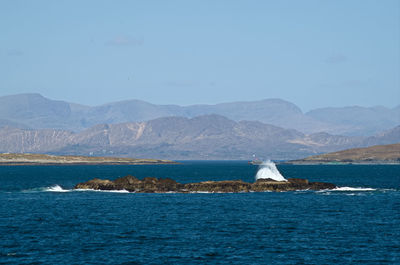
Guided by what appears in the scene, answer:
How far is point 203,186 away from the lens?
132 metres

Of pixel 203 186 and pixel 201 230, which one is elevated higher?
pixel 203 186

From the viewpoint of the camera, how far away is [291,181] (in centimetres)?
13762

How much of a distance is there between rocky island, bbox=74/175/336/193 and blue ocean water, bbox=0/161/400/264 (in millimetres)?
14368

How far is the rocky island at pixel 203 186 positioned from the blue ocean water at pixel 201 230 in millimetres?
14368


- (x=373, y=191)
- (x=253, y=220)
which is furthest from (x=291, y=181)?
(x=253, y=220)

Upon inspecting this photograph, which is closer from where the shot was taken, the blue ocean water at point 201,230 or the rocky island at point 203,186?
the blue ocean water at point 201,230

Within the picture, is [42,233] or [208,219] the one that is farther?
[208,219]

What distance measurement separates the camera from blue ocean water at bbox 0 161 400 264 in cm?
Answer: 5756

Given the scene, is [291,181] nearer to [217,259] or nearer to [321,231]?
[321,231]

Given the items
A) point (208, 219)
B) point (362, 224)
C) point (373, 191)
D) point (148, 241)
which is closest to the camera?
point (148, 241)

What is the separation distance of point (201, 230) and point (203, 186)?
58190mm

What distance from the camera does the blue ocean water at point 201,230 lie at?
57.6 meters

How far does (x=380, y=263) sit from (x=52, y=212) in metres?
52.7

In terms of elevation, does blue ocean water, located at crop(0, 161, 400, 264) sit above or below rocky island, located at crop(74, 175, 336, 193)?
below
